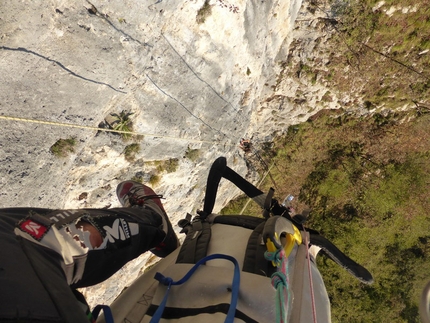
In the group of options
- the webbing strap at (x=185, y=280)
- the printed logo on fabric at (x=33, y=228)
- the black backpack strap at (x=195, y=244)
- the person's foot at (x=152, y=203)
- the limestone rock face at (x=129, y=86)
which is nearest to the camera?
the webbing strap at (x=185, y=280)

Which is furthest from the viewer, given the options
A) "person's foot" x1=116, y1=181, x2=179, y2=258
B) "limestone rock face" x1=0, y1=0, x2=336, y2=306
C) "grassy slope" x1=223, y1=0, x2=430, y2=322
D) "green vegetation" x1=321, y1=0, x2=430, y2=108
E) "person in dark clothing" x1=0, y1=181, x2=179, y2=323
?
"grassy slope" x1=223, y1=0, x2=430, y2=322

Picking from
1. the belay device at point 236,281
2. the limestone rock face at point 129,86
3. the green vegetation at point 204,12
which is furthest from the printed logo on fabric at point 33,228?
the green vegetation at point 204,12

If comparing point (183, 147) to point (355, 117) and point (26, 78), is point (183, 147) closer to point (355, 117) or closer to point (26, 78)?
point (26, 78)

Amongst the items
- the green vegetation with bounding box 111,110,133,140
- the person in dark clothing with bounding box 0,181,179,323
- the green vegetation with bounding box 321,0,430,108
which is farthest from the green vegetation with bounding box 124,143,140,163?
the green vegetation with bounding box 321,0,430,108

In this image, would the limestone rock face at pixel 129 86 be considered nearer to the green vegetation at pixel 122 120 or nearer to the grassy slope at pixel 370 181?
the green vegetation at pixel 122 120

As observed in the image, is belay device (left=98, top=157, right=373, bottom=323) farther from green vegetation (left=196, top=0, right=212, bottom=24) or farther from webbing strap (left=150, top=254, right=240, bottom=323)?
green vegetation (left=196, top=0, right=212, bottom=24)
